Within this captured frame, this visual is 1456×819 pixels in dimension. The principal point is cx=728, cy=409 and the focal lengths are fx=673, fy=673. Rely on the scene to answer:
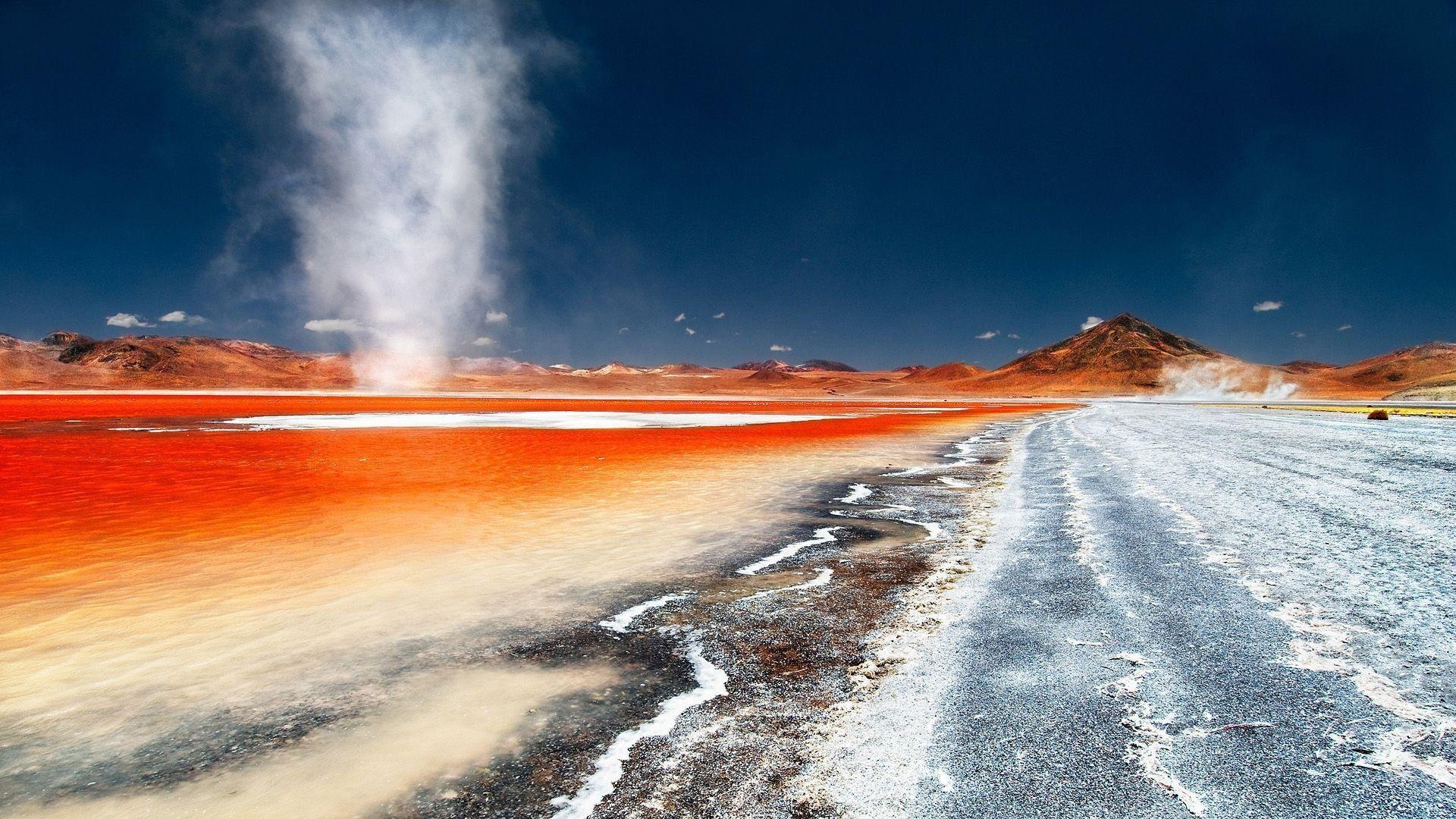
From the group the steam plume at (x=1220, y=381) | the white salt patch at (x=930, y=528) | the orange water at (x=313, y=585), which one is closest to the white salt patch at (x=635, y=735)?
the orange water at (x=313, y=585)

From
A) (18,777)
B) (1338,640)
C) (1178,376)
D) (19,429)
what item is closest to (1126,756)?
(1338,640)

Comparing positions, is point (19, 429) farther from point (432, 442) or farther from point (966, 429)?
point (966, 429)

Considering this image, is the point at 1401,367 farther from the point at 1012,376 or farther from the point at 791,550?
the point at 791,550

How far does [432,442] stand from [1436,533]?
976 inches

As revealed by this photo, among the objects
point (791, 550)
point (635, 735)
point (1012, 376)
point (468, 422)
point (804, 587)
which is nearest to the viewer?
point (635, 735)

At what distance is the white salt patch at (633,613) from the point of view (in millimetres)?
5773

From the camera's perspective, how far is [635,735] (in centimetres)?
376

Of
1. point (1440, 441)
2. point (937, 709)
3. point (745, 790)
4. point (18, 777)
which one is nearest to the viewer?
point (745, 790)

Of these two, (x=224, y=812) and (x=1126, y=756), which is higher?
(x=1126, y=756)

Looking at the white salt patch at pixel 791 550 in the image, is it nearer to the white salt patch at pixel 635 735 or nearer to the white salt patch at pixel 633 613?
the white salt patch at pixel 633 613

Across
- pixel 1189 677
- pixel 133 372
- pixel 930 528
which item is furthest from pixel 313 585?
pixel 133 372

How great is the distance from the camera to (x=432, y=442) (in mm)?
24094

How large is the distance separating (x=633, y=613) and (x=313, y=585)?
374 cm

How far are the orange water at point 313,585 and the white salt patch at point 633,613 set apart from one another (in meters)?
0.28
